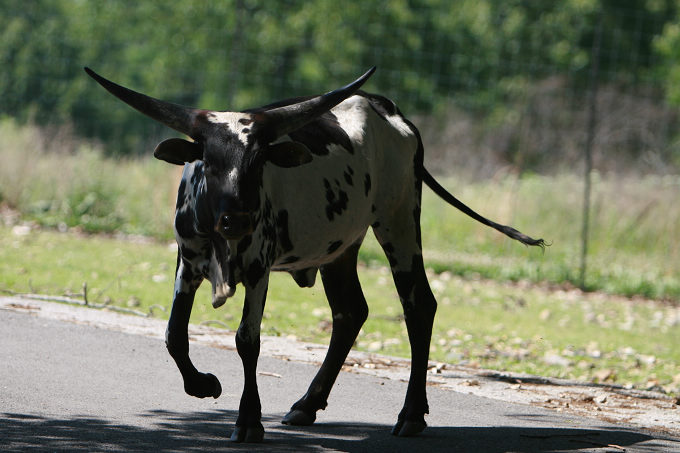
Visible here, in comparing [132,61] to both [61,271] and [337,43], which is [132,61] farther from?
[61,271]

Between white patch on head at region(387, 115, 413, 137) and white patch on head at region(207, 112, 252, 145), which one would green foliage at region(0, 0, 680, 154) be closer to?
white patch on head at region(387, 115, 413, 137)

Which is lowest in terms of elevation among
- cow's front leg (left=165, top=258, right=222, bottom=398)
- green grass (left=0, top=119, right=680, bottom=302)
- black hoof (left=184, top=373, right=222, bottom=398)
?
black hoof (left=184, top=373, right=222, bottom=398)

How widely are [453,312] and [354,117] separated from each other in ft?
18.1

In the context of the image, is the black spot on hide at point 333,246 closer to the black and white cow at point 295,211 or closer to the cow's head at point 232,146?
the black and white cow at point 295,211

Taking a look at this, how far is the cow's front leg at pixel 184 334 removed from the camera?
5.56m

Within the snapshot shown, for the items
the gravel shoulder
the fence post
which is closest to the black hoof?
the gravel shoulder

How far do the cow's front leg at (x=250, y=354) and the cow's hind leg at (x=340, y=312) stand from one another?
873 millimetres

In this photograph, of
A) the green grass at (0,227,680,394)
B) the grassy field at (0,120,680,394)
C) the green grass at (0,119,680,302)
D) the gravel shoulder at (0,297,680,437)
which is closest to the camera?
the gravel shoulder at (0,297,680,437)

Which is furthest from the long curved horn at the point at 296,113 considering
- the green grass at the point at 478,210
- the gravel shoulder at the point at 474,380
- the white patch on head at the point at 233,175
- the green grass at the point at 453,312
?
the green grass at the point at 478,210

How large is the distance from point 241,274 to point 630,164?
70.5ft

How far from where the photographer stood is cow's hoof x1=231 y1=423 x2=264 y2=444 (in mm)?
A: 5484

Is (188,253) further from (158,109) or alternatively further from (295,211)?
(158,109)

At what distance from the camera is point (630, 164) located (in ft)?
83.6

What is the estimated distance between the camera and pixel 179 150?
17.8ft
